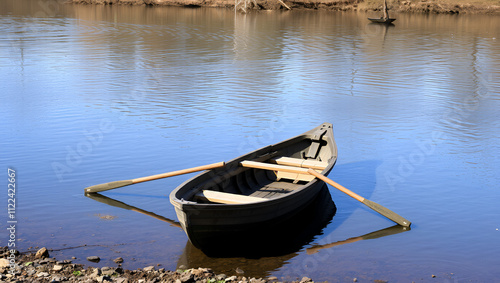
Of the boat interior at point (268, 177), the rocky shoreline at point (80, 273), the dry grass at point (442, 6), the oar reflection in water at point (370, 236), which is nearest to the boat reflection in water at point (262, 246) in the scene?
the oar reflection in water at point (370, 236)

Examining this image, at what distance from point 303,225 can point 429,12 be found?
72.1 m

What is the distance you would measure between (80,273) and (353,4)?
76600mm

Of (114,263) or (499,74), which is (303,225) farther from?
(499,74)

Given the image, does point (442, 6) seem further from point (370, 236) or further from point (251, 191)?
point (370, 236)

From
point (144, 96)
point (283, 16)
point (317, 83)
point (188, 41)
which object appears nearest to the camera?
point (144, 96)

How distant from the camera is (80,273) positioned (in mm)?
9125

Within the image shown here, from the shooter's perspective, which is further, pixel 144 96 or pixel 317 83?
pixel 317 83

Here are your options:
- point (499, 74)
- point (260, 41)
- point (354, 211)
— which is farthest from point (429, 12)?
point (354, 211)

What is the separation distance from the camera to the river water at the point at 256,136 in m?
10.9

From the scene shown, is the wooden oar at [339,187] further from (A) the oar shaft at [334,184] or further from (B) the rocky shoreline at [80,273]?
(B) the rocky shoreline at [80,273]

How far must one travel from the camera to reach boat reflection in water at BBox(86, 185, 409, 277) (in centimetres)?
1020

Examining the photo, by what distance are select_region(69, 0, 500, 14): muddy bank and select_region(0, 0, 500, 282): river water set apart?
38.5 metres

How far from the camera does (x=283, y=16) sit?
70.4 meters

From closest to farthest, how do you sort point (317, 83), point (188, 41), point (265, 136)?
point (265, 136) < point (317, 83) < point (188, 41)
